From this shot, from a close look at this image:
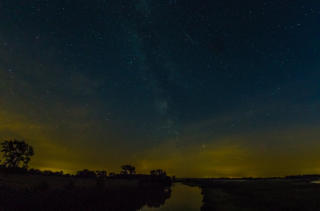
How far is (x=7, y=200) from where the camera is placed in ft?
68.1

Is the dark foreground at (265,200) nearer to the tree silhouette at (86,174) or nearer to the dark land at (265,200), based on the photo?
the dark land at (265,200)

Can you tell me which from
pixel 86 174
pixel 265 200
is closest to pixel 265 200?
pixel 265 200

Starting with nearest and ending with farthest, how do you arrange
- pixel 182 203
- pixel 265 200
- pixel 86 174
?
pixel 265 200, pixel 182 203, pixel 86 174

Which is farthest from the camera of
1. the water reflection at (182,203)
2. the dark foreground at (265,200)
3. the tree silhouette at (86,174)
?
the tree silhouette at (86,174)

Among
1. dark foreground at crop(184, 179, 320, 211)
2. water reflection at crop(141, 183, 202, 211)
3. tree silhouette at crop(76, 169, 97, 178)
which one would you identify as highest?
tree silhouette at crop(76, 169, 97, 178)

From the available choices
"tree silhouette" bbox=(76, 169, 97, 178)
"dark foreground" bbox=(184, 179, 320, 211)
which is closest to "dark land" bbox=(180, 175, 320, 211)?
"dark foreground" bbox=(184, 179, 320, 211)

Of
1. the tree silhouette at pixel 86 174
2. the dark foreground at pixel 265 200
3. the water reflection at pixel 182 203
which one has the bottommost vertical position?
the water reflection at pixel 182 203

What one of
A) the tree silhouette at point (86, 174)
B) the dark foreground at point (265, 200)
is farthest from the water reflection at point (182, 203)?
the tree silhouette at point (86, 174)

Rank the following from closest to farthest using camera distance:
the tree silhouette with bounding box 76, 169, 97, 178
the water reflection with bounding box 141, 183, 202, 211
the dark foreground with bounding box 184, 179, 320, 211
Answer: the dark foreground with bounding box 184, 179, 320, 211 < the water reflection with bounding box 141, 183, 202, 211 < the tree silhouette with bounding box 76, 169, 97, 178

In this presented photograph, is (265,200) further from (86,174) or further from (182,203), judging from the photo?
(86,174)

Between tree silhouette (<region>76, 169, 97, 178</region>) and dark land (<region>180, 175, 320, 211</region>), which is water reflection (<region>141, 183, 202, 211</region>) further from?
tree silhouette (<region>76, 169, 97, 178</region>)

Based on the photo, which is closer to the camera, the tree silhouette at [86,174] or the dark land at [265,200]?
the dark land at [265,200]

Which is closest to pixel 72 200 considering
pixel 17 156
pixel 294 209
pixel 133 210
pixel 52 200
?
pixel 52 200

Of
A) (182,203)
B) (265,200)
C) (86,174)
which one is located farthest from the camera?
(86,174)
